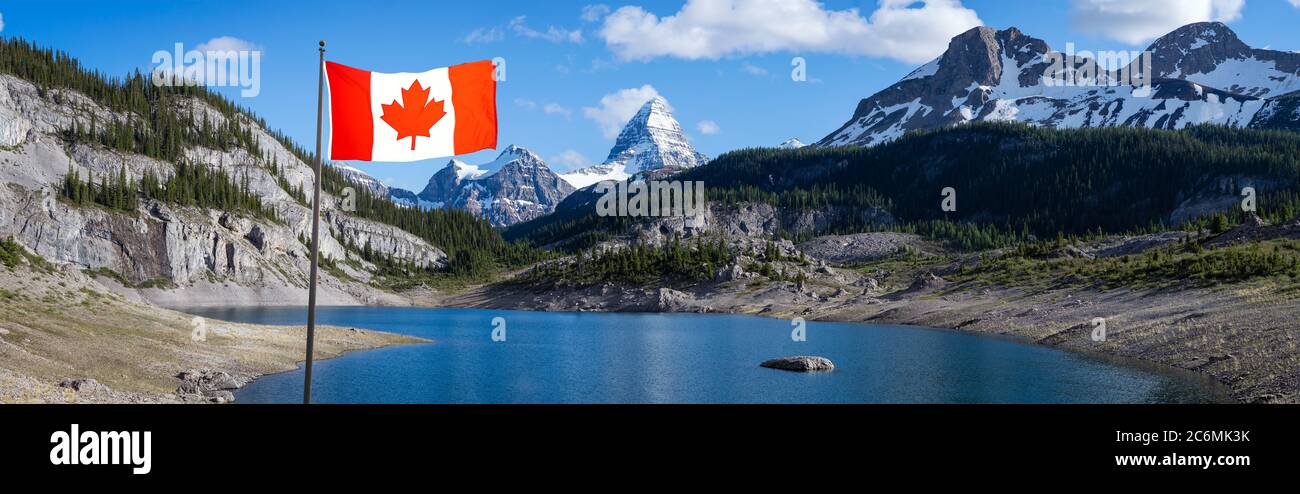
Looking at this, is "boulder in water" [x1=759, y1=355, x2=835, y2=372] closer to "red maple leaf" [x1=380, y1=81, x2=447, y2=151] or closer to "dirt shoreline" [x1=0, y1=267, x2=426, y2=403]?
"dirt shoreline" [x1=0, y1=267, x2=426, y2=403]

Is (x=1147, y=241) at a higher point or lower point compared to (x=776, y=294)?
higher

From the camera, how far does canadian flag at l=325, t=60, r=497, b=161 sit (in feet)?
74.2

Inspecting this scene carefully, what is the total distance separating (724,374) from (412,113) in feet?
141

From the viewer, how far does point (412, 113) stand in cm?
2289

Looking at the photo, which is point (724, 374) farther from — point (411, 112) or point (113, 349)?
point (411, 112)

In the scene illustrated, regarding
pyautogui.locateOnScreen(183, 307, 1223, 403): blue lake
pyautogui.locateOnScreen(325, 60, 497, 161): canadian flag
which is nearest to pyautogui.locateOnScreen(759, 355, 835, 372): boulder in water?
pyautogui.locateOnScreen(183, 307, 1223, 403): blue lake

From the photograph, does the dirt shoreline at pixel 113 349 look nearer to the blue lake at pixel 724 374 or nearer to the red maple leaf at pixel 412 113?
the blue lake at pixel 724 374

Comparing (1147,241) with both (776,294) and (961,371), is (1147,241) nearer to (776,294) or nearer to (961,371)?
(776,294)

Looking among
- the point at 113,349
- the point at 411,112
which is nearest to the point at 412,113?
the point at 411,112
